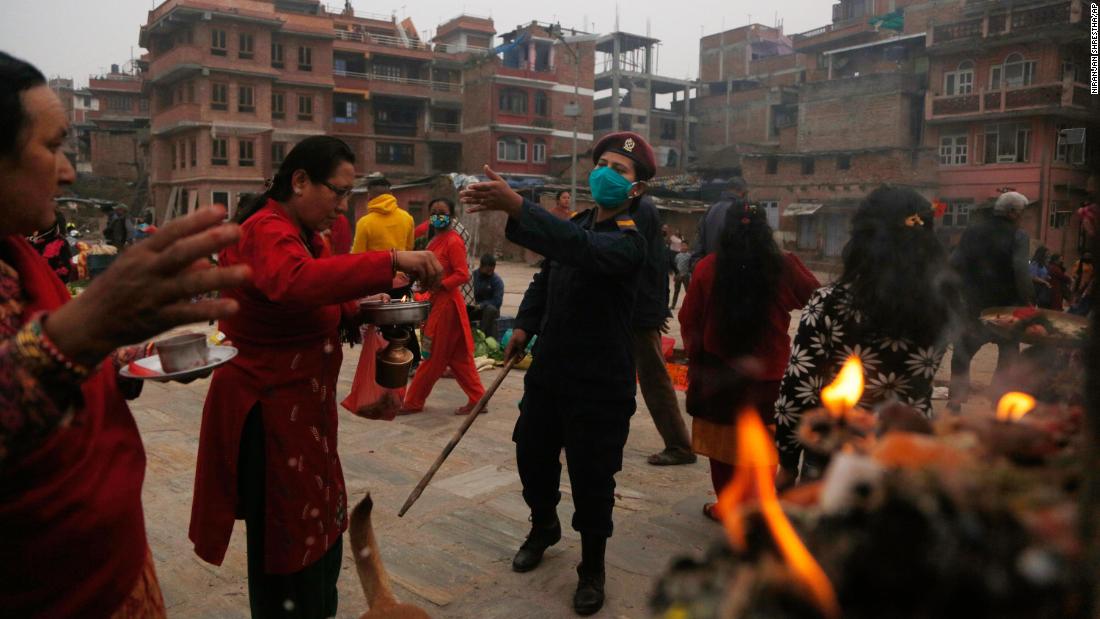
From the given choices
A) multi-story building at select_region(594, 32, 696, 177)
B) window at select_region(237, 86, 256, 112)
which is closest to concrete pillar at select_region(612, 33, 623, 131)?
multi-story building at select_region(594, 32, 696, 177)

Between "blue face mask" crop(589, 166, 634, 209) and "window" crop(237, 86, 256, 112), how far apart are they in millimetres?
36172

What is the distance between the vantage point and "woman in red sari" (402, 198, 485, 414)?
6.74m

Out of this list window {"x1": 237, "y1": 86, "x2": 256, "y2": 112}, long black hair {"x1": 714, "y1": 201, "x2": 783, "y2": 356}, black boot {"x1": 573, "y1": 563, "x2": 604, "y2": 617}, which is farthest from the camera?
window {"x1": 237, "y1": 86, "x2": 256, "y2": 112}

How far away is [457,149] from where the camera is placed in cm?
4294

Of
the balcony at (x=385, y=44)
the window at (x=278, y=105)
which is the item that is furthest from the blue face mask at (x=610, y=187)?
the balcony at (x=385, y=44)

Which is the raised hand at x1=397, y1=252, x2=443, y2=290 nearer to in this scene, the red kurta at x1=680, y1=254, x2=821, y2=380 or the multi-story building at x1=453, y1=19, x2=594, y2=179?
the red kurta at x1=680, y1=254, x2=821, y2=380

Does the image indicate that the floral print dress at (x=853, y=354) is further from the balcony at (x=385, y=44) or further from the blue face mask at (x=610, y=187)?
the balcony at (x=385, y=44)

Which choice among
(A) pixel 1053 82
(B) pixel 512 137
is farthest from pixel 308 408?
(B) pixel 512 137

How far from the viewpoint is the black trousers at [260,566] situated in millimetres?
2529

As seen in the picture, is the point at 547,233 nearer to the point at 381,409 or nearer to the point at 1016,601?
the point at 381,409

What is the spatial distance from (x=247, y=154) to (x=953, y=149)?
3020 centimetres

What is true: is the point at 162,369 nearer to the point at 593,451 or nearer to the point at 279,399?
the point at 279,399

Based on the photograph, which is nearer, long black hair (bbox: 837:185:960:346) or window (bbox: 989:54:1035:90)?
long black hair (bbox: 837:185:960:346)

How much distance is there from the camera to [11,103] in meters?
1.36
